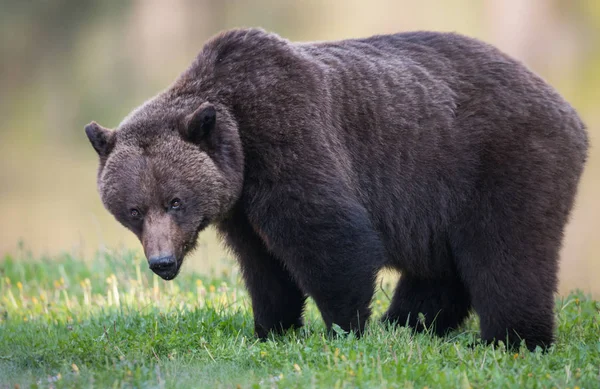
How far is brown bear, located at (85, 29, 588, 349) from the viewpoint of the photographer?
5.75m

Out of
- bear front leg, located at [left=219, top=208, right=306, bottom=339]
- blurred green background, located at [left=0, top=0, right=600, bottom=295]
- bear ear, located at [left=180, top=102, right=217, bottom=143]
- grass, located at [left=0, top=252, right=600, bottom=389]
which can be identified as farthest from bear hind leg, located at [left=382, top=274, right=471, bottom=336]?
blurred green background, located at [left=0, top=0, right=600, bottom=295]

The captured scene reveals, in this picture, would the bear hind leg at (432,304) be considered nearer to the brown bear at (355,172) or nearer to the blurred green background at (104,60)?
the brown bear at (355,172)

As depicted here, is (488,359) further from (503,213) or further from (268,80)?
(268,80)

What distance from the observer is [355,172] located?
6.23 metres

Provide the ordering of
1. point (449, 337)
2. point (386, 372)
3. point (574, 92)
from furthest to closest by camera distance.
A: point (574, 92), point (449, 337), point (386, 372)

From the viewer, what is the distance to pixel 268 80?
6.02 m

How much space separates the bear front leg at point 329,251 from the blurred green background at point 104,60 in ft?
40.4

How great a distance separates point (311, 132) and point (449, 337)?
7.10 ft

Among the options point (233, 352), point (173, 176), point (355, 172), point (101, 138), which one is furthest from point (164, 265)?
point (355, 172)

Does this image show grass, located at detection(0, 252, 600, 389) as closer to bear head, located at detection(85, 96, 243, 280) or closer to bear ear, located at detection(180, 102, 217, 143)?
bear head, located at detection(85, 96, 243, 280)

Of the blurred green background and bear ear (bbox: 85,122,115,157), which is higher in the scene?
bear ear (bbox: 85,122,115,157)

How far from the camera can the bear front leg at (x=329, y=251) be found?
225 inches

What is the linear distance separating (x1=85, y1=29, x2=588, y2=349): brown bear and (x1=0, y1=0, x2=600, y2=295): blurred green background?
11.2 metres

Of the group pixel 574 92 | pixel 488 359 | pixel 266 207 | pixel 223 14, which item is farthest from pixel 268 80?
pixel 223 14
